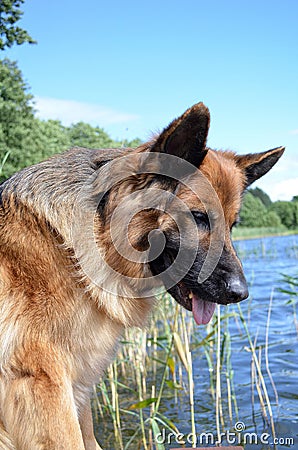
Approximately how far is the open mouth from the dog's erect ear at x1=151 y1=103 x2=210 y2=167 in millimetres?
848

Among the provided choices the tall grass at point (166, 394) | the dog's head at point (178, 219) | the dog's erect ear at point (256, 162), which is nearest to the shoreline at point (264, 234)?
the tall grass at point (166, 394)

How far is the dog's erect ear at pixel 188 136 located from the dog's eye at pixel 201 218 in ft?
1.02

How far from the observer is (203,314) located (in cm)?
326

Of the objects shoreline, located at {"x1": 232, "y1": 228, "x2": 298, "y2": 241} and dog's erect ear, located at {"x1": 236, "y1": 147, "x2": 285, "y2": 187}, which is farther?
shoreline, located at {"x1": 232, "y1": 228, "x2": 298, "y2": 241}

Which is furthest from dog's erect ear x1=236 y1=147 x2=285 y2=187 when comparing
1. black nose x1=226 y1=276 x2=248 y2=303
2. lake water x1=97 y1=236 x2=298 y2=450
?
lake water x1=97 y1=236 x2=298 y2=450

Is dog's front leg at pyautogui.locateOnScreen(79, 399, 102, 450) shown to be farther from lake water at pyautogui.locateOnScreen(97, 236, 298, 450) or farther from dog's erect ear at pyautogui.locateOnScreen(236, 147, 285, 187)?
lake water at pyautogui.locateOnScreen(97, 236, 298, 450)

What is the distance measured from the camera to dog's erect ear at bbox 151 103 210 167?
8.59 feet

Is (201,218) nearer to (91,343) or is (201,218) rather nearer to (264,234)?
(91,343)

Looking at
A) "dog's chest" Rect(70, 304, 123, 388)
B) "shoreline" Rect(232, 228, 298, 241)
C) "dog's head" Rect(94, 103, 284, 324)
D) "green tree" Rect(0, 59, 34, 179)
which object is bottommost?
"shoreline" Rect(232, 228, 298, 241)

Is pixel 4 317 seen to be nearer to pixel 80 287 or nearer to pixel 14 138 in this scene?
pixel 80 287

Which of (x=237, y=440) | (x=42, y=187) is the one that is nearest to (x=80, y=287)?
(x=42, y=187)

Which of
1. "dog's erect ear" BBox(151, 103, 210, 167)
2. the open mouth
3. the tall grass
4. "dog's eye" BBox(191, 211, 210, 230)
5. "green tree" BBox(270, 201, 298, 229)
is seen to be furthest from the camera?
"green tree" BBox(270, 201, 298, 229)

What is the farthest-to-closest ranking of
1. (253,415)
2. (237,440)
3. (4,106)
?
(4,106) → (253,415) → (237,440)

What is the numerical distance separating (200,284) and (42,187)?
1.17 meters
